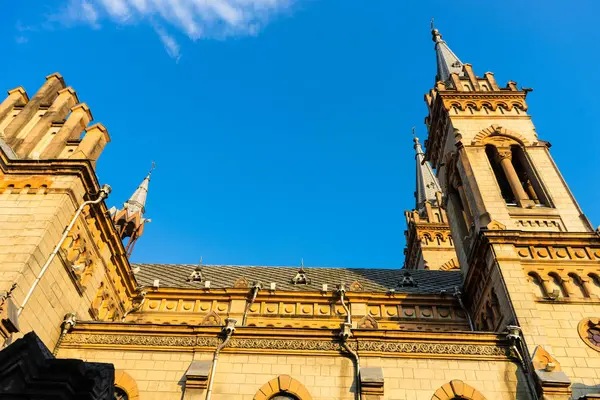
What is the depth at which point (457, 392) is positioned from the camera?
50.1ft

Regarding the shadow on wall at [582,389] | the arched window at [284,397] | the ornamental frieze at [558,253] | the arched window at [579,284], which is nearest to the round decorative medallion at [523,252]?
the ornamental frieze at [558,253]

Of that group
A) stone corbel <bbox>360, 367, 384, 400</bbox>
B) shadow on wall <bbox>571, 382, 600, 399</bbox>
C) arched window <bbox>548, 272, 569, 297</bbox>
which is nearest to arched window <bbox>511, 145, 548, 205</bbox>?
arched window <bbox>548, 272, 569, 297</bbox>

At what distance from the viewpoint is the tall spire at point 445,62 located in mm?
36406

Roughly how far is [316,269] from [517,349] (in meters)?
16.1

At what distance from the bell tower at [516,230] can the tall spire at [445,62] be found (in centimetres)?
281

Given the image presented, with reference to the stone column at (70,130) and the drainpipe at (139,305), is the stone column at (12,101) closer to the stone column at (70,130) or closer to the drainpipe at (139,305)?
the stone column at (70,130)

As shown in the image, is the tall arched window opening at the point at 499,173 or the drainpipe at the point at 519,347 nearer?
the drainpipe at the point at 519,347

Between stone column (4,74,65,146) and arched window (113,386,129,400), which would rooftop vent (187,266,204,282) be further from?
arched window (113,386,129,400)

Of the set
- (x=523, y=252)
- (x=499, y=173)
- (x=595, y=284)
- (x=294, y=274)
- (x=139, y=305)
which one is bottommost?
(x=595, y=284)

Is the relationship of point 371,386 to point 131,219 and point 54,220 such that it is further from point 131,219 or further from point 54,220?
point 131,219

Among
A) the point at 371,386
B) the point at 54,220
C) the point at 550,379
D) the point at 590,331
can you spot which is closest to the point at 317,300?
the point at 371,386

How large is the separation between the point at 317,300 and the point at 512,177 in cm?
1200

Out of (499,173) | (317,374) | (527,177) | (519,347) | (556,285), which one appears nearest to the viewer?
(317,374)

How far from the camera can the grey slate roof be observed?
2561 cm
